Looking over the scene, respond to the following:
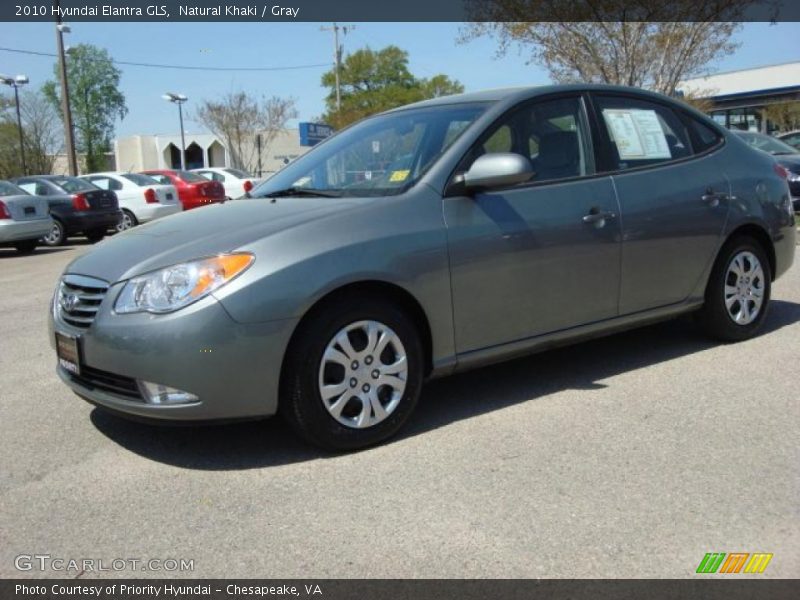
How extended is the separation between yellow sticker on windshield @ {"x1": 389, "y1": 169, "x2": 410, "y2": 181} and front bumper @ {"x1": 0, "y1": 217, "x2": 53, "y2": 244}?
440 inches

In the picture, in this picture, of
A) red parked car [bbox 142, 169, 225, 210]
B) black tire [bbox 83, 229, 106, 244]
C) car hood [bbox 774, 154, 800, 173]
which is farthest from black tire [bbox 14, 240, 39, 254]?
car hood [bbox 774, 154, 800, 173]

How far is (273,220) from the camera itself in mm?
3719

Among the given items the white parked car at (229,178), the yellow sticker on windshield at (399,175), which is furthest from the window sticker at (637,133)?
the white parked car at (229,178)

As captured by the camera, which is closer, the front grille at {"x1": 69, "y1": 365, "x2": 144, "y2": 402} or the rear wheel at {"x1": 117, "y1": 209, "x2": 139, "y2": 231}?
the front grille at {"x1": 69, "y1": 365, "x2": 144, "y2": 402}

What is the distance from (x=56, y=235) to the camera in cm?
1500

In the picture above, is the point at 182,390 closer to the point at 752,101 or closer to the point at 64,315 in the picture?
the point at 64,315

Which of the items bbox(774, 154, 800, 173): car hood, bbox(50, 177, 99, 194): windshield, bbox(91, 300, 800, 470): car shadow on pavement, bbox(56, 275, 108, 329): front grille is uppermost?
bbox(50, 177, 99, 194): windshield

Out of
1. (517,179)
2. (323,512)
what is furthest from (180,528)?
(517,179)

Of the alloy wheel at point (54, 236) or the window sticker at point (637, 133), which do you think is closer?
the window sticker at point (637, 133)

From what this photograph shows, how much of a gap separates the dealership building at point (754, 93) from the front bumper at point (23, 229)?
3866 centimetres

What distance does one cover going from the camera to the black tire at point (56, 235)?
14.9 m

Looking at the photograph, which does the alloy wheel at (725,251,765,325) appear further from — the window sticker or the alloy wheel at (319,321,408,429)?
the alloy wheel at (319,321,408,429)

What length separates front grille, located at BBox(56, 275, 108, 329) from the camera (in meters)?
3.55
